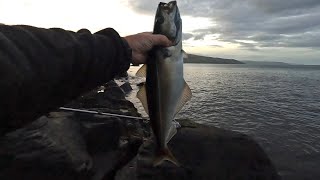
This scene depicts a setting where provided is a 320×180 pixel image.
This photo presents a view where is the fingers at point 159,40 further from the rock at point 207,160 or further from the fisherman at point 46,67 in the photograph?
the rock at point 207,160

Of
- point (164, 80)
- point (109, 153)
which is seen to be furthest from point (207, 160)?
point (164, 80)

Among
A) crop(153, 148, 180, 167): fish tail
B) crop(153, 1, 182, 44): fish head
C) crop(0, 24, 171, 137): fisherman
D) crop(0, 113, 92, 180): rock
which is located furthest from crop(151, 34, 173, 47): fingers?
crop(0, 113, 92, 180): rock

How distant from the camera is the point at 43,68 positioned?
258 centimetres

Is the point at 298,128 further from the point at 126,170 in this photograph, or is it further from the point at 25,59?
the point at 25,59

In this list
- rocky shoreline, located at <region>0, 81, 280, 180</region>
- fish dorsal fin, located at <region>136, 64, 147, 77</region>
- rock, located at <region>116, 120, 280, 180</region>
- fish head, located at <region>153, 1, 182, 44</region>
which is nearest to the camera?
fish head, located at <region>153, 1, 182, 44</region>

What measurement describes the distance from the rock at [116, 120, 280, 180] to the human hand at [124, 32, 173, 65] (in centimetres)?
547

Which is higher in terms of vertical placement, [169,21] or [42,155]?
[169,21]

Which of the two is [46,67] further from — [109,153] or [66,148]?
[109,153]

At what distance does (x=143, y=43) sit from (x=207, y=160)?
6329mm

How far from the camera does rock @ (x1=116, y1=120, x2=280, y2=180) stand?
30.0ft

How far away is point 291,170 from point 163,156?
1161 centimetres

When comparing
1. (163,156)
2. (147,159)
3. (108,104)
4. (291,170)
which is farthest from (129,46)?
(108,104)

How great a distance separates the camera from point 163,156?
4938 millimetres

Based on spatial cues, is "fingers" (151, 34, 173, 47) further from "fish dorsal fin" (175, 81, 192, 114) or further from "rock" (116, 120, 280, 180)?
"rock" (116, 120, 280, 180)
